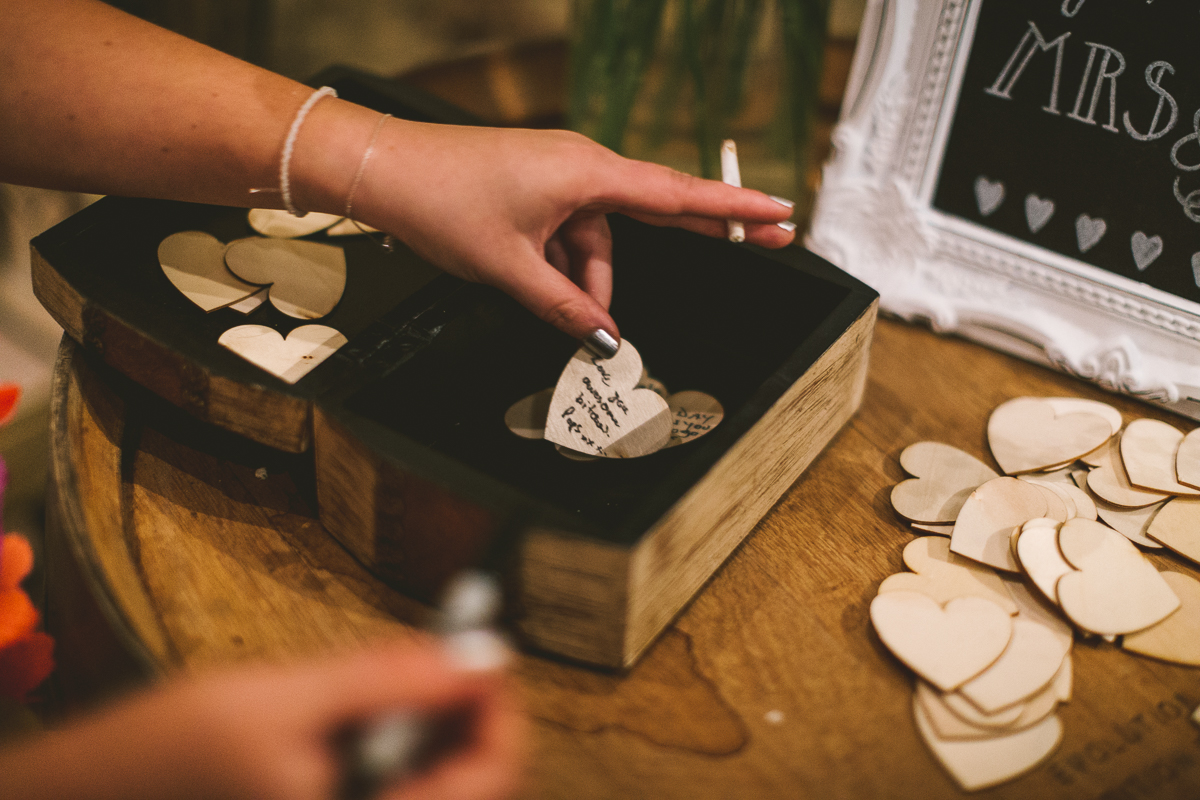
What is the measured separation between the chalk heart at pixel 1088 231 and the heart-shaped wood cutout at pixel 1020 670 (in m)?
0.31

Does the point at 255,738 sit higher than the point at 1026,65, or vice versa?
the point at 1026,65

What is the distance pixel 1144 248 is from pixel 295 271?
642 mm

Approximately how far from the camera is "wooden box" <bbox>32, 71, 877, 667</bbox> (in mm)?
454

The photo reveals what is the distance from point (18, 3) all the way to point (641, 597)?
556 millimetres

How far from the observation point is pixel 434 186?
0.53m

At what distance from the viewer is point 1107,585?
53cm

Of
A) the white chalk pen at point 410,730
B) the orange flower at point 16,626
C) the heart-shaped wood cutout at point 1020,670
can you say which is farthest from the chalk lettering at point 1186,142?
the orange flower at point 16,626

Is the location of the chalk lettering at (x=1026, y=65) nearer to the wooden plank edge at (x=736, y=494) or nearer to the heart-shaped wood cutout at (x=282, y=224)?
the wooden plank edge at (x=736, y=494)

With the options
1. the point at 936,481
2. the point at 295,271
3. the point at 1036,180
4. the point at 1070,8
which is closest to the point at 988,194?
the point at 1036,180

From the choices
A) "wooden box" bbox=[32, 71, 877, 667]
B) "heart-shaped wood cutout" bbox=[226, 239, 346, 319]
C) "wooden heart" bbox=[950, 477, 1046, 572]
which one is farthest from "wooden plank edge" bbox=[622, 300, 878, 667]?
"heart-shaped wood cutout" bbox=[226, 239, 346, 319]

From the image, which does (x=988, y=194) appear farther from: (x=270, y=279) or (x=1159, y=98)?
(x=270, y=279)

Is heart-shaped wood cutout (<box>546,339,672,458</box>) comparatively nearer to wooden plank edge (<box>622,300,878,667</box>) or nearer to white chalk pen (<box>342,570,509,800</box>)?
wooden plank edge (<box>622,300,878,667</box>)

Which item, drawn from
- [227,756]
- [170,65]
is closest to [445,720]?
[227,756]

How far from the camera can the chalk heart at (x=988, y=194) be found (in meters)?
0.68
